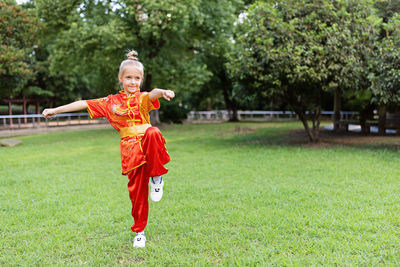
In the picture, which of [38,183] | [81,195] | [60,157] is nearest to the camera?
[81,195]

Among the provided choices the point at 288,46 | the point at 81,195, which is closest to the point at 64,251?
the point at 81,195

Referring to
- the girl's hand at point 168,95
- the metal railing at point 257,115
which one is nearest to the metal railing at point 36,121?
the metal railing at point 257,115

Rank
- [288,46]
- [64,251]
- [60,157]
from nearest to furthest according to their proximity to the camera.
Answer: [64,251] → [288,46] → [60,157]

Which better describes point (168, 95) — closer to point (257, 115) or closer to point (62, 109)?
point (62, 109)

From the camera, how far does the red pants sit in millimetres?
3660

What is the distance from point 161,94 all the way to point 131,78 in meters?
0.51

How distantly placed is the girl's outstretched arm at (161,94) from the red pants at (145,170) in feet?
1.07

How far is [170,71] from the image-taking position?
1814cm

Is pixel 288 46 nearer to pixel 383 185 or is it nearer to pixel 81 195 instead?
pixel 383 185

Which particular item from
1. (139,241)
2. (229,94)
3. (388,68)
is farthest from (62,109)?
(229,94)

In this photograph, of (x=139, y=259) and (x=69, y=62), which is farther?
(x=69, y=62)

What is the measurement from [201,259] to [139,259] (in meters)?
0.66

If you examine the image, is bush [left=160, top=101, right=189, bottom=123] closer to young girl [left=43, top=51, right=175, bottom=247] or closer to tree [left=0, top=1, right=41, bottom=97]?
tree [left=0, top=1, right=41, bottom=97]

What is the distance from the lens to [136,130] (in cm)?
382
